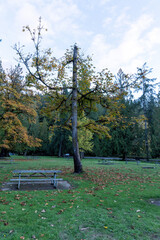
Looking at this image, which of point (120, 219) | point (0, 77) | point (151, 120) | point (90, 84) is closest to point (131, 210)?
point (120, 219)

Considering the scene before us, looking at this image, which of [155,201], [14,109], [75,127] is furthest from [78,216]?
[14,109]

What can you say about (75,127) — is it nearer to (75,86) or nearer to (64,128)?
(75,86)

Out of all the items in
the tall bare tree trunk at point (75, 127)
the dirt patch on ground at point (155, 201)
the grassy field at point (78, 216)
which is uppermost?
the tall bare tree trunk at point (75, 127)

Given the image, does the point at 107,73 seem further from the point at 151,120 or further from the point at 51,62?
the point at 151,120

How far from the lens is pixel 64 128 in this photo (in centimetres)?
2375

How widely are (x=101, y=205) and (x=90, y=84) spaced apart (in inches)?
323

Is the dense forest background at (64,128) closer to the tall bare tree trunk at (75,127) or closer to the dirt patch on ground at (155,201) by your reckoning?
the tall bare tree trunk at (75,127)

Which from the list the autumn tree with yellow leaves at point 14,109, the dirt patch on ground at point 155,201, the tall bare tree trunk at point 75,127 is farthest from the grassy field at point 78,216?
the autumn tree with yellow leaves at point 14,109

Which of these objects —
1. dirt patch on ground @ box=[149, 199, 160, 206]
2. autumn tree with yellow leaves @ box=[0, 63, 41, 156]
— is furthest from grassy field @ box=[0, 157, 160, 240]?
autumn tree with yellow leaves @ box=[0, 63, 41, 156]

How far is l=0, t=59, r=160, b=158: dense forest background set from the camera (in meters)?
16.0

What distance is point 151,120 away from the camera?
34.2 meters

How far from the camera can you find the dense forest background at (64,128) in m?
16.0

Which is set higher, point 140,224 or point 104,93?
point 104,93

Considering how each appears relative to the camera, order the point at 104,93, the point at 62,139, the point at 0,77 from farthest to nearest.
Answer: the point at 62,139 → the point at 0,77 → the point at 104,93
